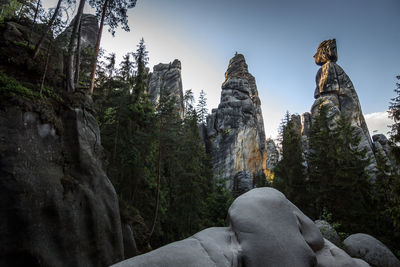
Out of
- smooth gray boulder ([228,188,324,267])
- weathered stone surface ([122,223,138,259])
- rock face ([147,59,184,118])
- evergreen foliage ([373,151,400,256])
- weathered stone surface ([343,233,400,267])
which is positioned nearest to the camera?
→ smooth gray boulder ([228,188,324,267])

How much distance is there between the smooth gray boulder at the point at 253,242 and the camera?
4078mm

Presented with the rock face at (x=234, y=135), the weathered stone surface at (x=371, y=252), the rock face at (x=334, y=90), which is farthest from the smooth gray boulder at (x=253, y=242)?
the rock face at (x=334, y=90)

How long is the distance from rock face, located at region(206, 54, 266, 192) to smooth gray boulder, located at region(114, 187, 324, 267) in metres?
31.7

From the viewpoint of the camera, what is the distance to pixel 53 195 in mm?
6051

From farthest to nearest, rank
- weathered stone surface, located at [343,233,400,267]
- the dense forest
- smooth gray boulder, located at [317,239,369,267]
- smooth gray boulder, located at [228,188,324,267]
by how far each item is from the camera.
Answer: the dense forest → weathered stone surface, located at [343,233,400,267] → smooth gray boulder, located at [317,239,369,267] → smooth gray boulder, located at [228,188,324,267]

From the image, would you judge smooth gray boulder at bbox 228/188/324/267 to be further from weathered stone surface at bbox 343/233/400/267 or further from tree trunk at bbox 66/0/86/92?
tree trunk at bbox 66/0/86/92

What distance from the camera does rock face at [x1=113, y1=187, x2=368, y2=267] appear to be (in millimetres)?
4105

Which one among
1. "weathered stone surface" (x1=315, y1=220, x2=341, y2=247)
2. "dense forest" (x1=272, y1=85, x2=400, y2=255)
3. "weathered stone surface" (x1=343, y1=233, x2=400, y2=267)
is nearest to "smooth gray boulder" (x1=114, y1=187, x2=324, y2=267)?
"weathered stone surface" (x1=315, y1=220, x2=341, y2=247)

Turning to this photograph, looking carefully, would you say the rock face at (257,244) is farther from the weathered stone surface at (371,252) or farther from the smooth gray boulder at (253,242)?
the weathered stone surface at (371,252)

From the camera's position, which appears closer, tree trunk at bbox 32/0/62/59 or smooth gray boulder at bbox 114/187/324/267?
smooth gray boulder at bbox 114/187/324/267

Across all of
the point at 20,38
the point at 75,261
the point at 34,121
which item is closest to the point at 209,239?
the point at 75,261

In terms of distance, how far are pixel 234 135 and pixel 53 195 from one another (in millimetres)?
37179

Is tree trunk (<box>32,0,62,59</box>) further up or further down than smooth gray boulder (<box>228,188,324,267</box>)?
further up

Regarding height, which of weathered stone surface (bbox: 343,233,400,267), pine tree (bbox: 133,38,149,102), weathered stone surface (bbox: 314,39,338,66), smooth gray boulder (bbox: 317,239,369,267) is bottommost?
weathered stone surface (bbox: 343,233,400,267)
